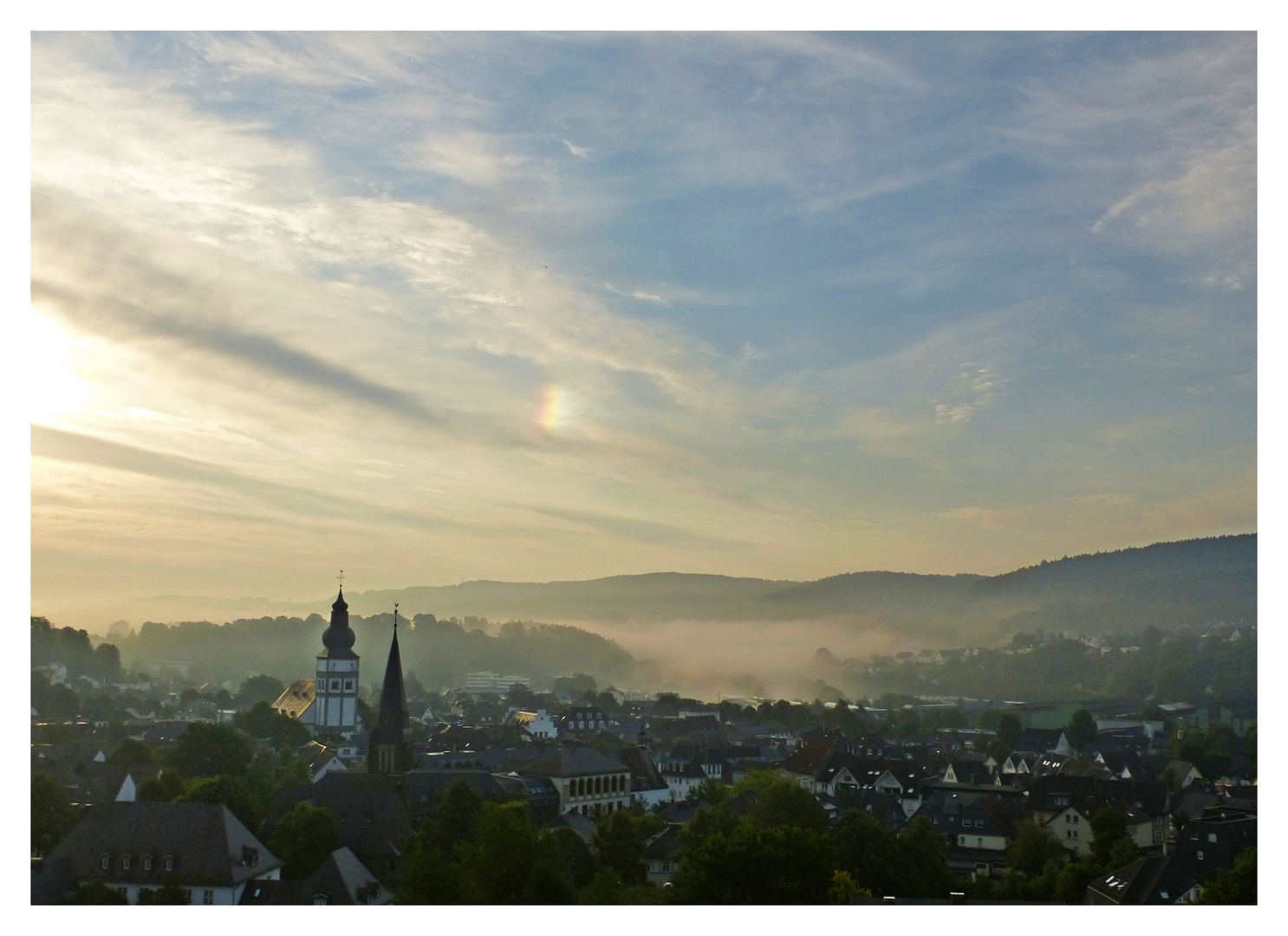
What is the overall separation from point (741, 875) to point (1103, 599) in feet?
452

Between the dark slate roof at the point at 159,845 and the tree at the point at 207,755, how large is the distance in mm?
21894

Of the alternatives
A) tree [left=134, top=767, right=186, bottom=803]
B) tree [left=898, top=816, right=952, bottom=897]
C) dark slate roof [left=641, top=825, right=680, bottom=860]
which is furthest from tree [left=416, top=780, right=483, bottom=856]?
tree [left=898, top=816, right=952, bottom=897]

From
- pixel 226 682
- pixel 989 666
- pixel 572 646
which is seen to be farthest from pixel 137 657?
pixel 989 666

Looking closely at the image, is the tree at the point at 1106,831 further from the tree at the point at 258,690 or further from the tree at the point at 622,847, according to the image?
the tree at the point at 258,690

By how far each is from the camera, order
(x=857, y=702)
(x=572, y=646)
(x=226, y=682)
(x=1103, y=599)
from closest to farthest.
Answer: (x=857, y=702) < (x=1103, y=599) < (x=572, y=646) < (x=226, y=682)

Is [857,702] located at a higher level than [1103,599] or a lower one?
lower

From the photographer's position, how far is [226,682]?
19162cm

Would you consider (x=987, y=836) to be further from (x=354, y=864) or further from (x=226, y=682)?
(x=226, y=682)

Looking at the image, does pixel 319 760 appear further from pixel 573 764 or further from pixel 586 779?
pixel 586 779

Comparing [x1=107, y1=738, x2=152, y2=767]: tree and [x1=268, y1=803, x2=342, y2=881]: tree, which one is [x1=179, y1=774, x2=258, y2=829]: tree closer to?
[x1=268, y1=803, x2=342, y2=881]: tree

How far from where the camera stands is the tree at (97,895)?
3159cm

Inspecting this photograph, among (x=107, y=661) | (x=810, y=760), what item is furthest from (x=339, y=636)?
(x=810, y=760)

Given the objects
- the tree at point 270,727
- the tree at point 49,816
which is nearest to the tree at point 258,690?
the tree at point 270,727

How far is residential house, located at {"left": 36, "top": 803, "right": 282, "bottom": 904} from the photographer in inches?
1323
